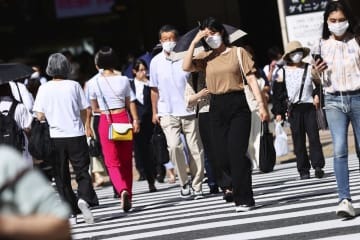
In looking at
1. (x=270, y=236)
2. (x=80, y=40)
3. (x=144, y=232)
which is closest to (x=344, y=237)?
(x=270, y=236)

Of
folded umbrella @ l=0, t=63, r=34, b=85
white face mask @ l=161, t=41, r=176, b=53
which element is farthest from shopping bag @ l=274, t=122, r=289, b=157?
folded umbrella @ l=0, t=63, r=34, b=85

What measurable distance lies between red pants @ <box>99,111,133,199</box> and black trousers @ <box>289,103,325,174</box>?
2452 millimetres

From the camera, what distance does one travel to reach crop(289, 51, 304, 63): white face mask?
1232cm

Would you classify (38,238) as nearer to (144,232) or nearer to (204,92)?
(144,232)

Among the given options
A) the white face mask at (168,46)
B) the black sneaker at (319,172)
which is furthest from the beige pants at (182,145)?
the black sneaker at (319,172)

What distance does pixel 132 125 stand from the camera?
36.4ft

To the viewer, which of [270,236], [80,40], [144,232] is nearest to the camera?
[270,236]

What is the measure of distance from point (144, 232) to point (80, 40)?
114ft

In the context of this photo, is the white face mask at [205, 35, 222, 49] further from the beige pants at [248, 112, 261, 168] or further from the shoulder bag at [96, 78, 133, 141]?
the beige pants at [248, 112, 261, 168]

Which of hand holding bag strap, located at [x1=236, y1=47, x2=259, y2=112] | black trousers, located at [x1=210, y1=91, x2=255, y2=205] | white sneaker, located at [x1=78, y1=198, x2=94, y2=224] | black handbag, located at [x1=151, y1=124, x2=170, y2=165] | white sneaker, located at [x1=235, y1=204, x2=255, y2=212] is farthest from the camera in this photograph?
black handbag, located at [x1=151, y1=124, x2=170, y2=165]

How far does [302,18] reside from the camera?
19031mm

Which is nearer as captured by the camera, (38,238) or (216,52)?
(38,238)

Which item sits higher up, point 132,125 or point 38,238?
point 38,238

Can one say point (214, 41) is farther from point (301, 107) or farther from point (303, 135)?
point (303, 135)
